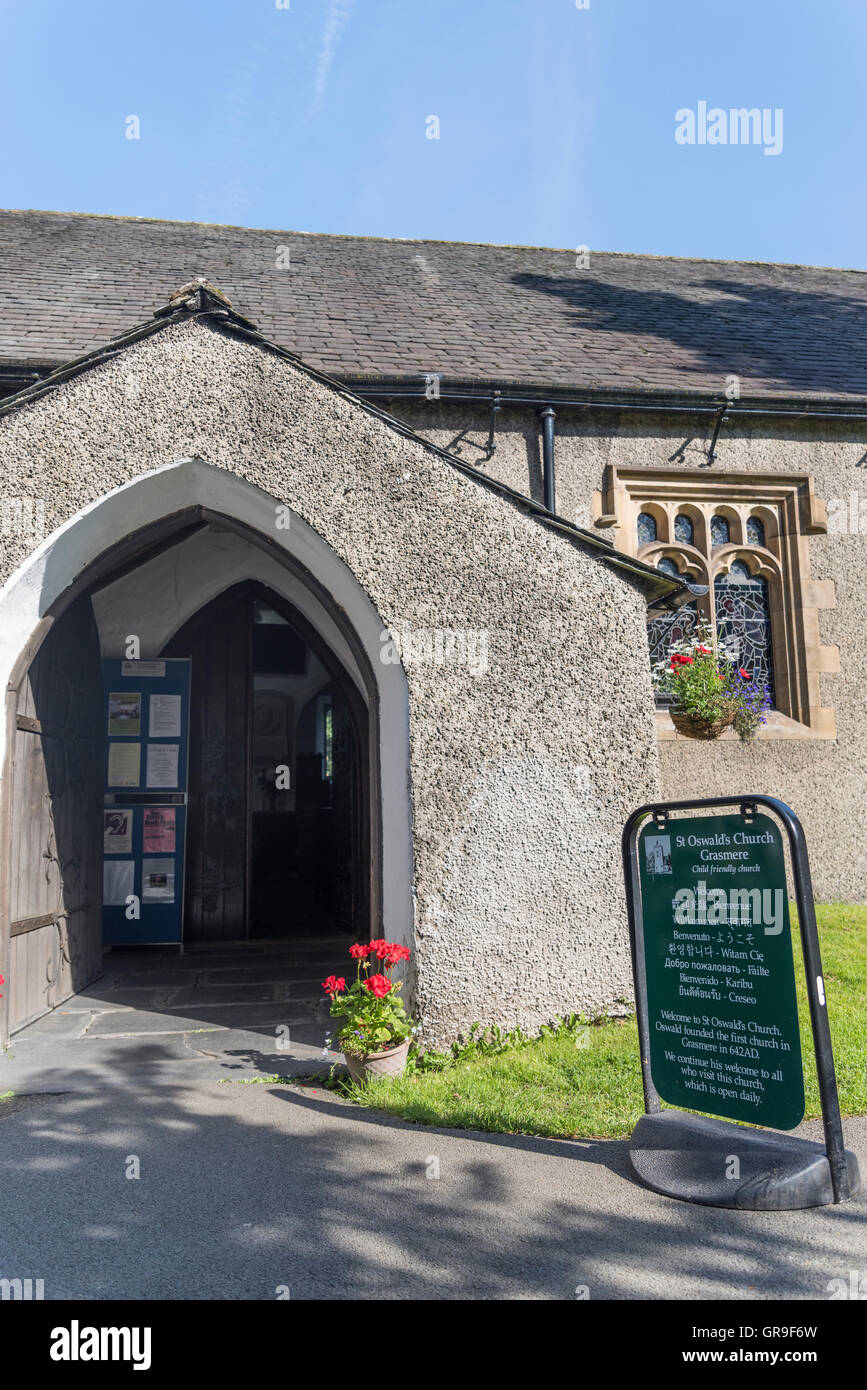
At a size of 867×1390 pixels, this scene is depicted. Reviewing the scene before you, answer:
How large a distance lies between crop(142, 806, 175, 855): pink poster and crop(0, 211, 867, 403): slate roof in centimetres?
398

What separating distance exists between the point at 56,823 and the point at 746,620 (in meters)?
6.24

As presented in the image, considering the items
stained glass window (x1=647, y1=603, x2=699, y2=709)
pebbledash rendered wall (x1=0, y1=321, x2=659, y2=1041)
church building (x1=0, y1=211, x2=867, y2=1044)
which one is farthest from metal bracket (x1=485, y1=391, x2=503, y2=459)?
pebbledash rendered wall (x1=0, y1=321, x2=659, y2=1041)

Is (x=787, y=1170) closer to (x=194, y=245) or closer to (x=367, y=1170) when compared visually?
(x=367, y=1170)

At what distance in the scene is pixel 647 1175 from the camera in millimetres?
3119

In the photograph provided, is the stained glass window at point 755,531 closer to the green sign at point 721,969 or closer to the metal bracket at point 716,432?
the metal bracket at point 716,432

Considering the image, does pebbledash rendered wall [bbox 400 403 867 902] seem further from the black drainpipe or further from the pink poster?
the pink poster

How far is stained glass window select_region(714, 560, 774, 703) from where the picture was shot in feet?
27.5

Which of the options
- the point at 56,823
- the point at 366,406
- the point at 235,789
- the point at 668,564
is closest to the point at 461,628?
the point at 366,406

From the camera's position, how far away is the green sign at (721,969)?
9.82ft

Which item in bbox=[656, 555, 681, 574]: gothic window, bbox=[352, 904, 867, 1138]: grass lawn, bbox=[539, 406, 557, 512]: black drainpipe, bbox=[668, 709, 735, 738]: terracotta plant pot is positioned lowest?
bbox=[352, 904, 867, 1138]: grass lawn

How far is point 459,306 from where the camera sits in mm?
9781

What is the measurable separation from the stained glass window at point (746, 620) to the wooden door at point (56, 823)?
18.4ft

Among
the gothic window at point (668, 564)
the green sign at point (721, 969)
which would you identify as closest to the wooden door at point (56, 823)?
the green sign at point (721, 969)
